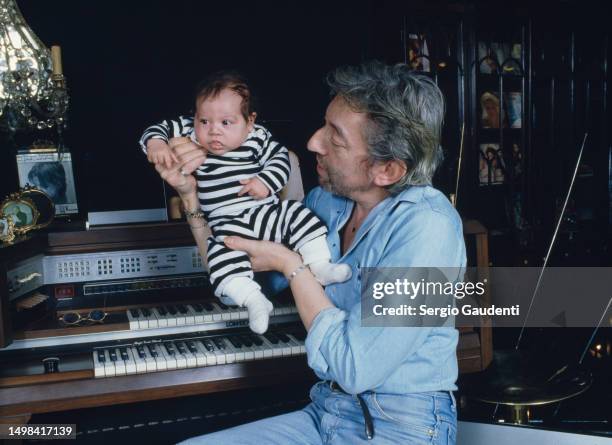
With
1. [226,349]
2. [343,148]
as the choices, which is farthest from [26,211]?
[343,148]

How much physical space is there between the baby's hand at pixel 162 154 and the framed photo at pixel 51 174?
3.09 ft

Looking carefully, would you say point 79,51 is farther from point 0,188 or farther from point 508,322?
point 508,322

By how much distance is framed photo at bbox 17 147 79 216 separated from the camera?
2.35 meters

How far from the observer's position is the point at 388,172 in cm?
157

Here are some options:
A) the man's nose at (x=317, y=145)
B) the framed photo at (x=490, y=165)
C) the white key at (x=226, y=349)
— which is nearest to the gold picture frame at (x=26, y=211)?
the white key at (x=226, y=349)

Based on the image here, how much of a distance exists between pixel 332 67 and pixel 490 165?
111cm

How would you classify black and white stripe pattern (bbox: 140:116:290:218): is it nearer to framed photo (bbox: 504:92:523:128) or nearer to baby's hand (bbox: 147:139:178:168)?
baby's hand (bbox: 147:139:178:168)

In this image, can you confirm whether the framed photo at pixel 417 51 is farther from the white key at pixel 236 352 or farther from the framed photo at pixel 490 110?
the white key at pixel 236 352

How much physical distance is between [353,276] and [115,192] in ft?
4.50

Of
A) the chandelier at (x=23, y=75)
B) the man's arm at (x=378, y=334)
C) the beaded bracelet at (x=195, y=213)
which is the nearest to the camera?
the man's arm at (x=378, y=334)

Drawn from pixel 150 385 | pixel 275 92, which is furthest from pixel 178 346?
pixel 275 92

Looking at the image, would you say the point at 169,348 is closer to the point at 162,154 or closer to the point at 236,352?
the point at 236,352

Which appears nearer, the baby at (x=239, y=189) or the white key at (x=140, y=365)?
the baby at (x=239, y=189)

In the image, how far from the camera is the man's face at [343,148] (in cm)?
153
